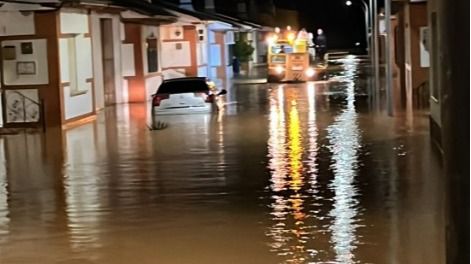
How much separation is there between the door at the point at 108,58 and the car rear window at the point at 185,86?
211 inches

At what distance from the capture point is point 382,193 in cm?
1238

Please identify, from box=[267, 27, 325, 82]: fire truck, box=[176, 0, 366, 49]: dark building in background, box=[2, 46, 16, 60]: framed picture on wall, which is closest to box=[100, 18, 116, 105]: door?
box=[2, 46, 16, 60]: framed picture on wall

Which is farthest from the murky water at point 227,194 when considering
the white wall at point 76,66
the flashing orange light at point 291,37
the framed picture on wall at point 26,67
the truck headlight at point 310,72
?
the flashing orange light at point 291,37

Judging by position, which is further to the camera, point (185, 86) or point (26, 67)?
point (185, 86)

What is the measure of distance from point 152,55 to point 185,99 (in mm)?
9810

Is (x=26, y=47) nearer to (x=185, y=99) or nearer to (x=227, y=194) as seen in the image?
(x=185, y=99)

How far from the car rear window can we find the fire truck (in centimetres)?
1711

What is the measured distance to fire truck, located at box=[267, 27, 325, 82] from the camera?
44125 millimetres

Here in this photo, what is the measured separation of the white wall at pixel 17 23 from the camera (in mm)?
23453

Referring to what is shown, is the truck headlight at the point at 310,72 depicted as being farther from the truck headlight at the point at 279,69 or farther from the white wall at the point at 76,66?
the white wall at the point at 76,66

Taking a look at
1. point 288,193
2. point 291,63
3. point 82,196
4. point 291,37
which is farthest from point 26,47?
point 291,37

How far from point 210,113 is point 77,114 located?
12.6ft

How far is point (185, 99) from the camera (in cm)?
2683

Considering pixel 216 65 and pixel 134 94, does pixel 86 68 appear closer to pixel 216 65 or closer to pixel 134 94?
pixel 134 94
